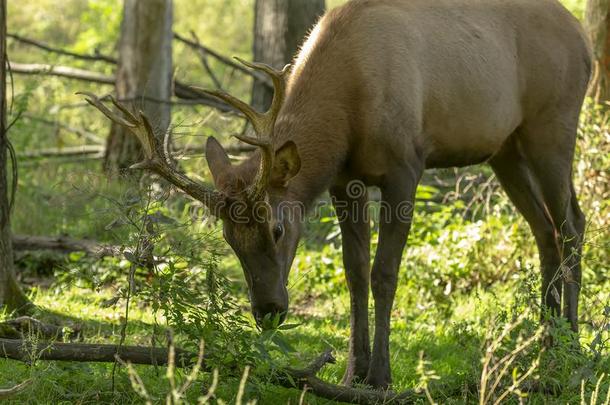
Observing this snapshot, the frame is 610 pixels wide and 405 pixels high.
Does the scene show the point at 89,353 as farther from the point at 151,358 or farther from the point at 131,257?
the point at 131,257

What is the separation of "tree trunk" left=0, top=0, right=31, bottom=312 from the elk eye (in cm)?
195

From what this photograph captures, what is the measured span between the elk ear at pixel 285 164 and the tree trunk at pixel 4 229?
191 cm

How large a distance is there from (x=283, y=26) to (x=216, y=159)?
5.09 m

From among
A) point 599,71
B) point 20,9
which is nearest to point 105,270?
point 599,71

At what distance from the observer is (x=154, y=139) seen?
17.0 ft

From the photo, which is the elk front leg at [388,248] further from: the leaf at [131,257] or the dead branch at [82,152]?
the dead branch at [82,152]

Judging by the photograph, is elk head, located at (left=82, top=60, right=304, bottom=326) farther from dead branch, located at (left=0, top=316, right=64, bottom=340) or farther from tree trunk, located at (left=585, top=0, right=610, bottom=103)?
tree trunk, located at (left=585, top=0, right=610, bottom=103)

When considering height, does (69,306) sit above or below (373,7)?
below

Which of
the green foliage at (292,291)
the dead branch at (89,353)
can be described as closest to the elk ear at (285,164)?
the green foliage at (292,291)

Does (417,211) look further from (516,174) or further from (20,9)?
(20,9)

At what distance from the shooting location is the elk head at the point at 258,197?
5273 mm

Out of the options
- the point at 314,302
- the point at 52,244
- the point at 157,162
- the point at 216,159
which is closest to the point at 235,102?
the point at 157,162

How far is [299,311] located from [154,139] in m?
3.29

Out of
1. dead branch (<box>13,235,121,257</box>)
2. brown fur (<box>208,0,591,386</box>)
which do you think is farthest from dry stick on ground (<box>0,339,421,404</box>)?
dead branch (<box>13,235,121,257</box>)
